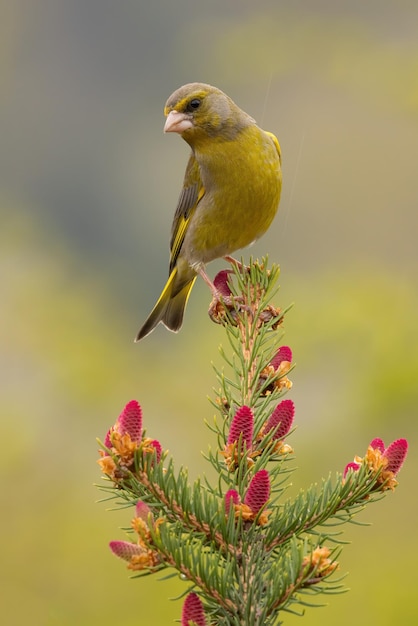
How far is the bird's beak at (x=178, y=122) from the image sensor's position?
284 cm

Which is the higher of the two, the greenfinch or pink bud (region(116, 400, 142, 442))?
the greenfinch

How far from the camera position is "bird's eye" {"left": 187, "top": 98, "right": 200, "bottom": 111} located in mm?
2896

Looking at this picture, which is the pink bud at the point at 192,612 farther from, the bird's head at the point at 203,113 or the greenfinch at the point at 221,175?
the bird's head at the point at 203,113

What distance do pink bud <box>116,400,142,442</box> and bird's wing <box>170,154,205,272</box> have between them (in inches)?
71.3

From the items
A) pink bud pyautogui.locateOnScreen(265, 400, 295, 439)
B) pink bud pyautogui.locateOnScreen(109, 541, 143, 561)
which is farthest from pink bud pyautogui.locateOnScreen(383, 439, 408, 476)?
pink bud pyautogui.locateOnScreen(109, 541, 143, 561)

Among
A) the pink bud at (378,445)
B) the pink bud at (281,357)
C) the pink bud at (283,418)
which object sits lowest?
the pink bud at (378,445)

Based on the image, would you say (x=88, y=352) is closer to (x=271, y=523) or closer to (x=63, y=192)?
(x=271, y=523)

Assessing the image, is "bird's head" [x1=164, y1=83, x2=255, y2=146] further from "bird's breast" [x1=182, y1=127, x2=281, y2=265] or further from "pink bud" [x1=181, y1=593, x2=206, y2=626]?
"pink bud" [x1=181, y1=593, x2=206, y2=626]

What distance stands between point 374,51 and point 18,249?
7332 mm

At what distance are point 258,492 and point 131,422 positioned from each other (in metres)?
0.20

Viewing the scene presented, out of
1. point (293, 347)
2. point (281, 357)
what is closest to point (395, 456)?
point (281, 357)

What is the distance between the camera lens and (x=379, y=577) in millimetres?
4957

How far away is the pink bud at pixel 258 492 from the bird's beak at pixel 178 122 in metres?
1.73

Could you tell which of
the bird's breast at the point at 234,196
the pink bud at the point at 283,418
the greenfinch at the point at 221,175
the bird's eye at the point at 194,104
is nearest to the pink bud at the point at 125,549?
the pink bud at the point at 283,418
